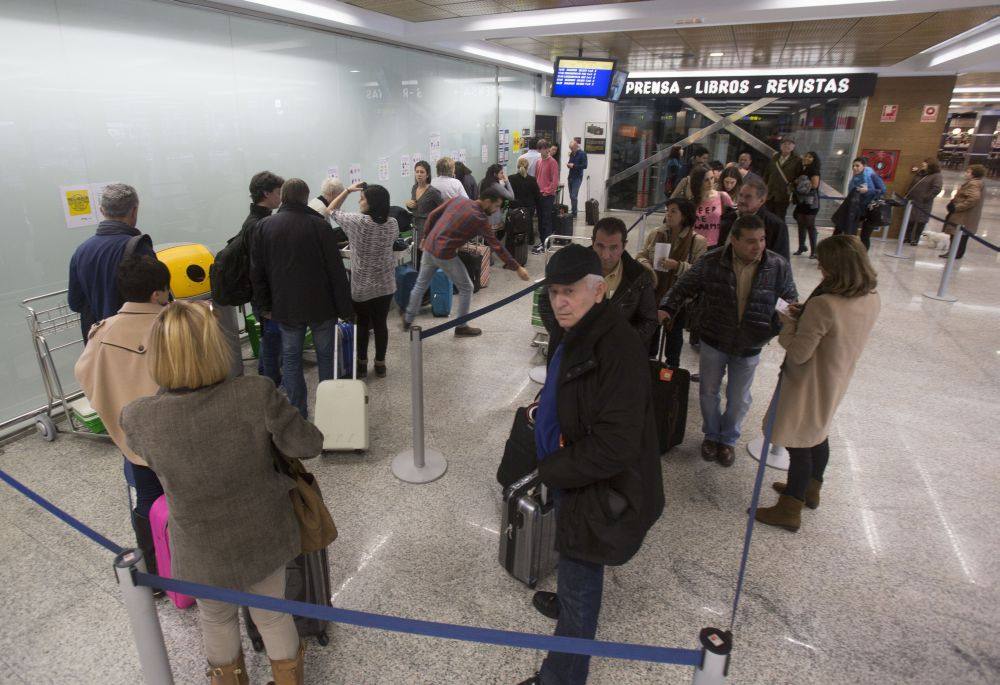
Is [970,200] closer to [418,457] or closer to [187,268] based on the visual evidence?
[418,457]

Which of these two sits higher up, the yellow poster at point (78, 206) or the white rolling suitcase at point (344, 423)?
the yellow poster at point (78, 206)

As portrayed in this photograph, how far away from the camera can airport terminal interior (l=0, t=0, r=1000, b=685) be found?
2598 mm

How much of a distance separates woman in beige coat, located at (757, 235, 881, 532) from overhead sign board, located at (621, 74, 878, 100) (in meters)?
11.6

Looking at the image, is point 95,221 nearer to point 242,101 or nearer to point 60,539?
point 242,101

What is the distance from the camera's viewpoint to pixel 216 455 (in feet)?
5.71

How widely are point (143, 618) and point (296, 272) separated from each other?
2576 millimetres

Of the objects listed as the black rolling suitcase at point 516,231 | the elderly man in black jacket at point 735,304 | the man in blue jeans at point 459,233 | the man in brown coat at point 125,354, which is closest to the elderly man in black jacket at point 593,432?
the man in brown coat at point 125,354

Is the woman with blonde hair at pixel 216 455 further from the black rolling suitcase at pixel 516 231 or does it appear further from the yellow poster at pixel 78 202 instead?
the black rolling suitcase at pixel 516 231

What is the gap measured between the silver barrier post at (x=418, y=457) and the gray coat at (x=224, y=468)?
1.64 m

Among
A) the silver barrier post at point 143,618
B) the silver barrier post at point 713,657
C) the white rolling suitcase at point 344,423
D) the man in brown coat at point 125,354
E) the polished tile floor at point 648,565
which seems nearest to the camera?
the silver barrier post at point 713,657

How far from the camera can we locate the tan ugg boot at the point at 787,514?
336 cm

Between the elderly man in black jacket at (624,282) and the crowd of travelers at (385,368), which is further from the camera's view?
the elderly man in black jacket at (624,282)

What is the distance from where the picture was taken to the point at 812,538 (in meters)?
3.33

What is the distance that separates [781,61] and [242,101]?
33.2 ft
